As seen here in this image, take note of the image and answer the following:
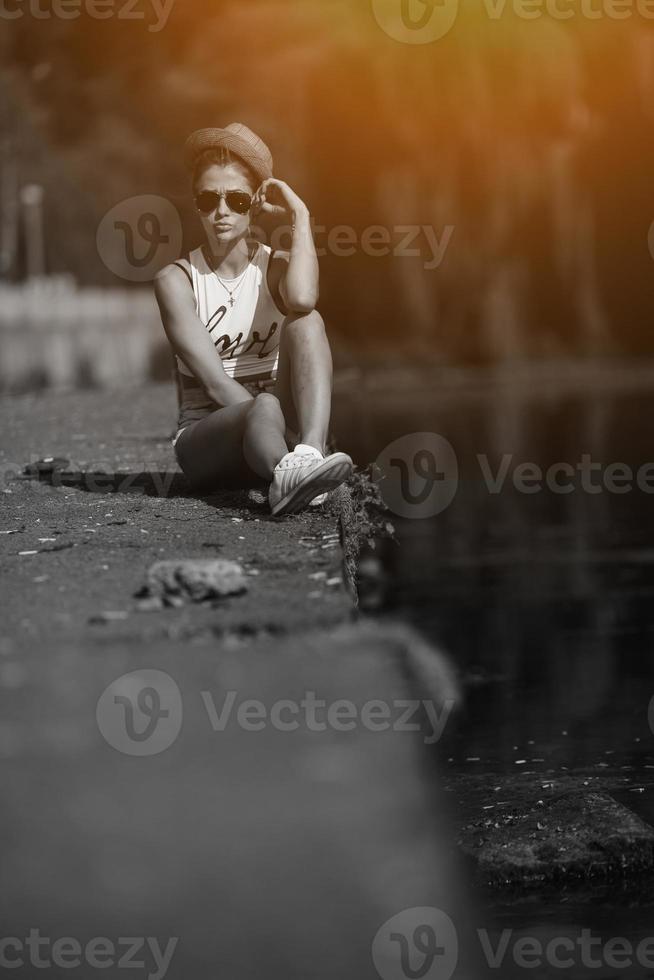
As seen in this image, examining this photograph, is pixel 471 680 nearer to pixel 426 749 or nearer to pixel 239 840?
pixel 426 749

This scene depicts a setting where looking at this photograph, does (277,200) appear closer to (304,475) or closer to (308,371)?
(308,371)

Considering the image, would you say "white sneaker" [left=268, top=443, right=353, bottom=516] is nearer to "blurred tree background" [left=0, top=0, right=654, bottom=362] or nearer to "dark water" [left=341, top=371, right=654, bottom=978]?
"dark water" [left=341, top=371, right=654, bottom=978]

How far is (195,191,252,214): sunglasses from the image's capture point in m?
6.00

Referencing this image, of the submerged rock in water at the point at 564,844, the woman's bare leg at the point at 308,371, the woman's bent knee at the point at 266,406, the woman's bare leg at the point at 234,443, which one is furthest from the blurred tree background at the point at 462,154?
the submerged rock in water at the point at 564,844

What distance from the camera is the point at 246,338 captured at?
6.31 metres

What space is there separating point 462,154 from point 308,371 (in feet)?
81.5

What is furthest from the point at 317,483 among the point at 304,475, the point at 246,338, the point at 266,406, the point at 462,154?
the point at 462,154

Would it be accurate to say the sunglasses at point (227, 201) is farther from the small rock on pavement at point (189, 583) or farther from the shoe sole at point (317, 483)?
the small rock on pavement at point (189, 583)

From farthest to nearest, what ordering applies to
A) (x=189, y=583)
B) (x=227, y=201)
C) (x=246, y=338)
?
(x=246, y=338) → (x=227, y=201) → (x=189, y=583)

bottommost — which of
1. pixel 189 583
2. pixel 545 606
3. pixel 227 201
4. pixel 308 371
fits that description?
pixel 545 606

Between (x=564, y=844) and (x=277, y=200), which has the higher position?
(x=277, y=200)

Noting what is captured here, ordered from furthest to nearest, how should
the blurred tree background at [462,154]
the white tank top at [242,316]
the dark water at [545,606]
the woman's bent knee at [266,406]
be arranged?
the blurred tree background at [462,154], the dark water at [545,606], the white tank top at [242,316], the woman's bent knee at [266,406]

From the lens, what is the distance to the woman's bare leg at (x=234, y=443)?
574 centimetres

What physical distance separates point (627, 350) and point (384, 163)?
6.28m
